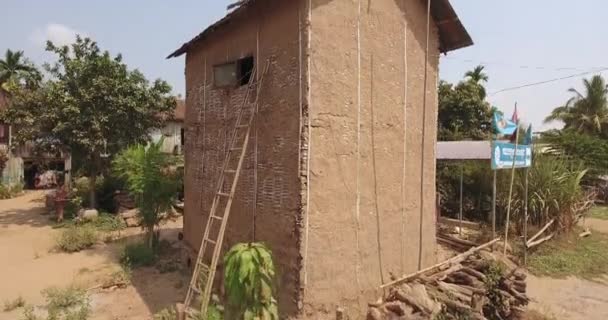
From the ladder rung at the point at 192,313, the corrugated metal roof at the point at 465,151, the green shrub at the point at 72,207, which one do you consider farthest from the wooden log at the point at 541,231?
the green shrub at the point at 72,207

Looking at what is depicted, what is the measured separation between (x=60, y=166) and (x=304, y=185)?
2927cm

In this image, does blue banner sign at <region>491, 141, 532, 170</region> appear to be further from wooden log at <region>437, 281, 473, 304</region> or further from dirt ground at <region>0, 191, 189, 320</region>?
dirt ground at <region>0, 191, 189, 320</region>

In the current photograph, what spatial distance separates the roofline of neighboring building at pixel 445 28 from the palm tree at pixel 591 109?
2630 cm

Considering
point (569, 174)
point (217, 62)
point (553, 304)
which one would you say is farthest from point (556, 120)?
point (217, 62)

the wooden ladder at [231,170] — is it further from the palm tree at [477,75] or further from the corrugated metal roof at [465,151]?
the palm tree at [477,75]

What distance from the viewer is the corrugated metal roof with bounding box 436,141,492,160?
1254 centimetres

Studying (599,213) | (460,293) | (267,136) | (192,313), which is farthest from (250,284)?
(599,213)

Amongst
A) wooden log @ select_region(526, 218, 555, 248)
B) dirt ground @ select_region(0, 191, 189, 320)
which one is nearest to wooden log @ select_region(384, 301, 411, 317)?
dirt ground @ select_region(0, 191, 189, 320)

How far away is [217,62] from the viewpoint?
806 cm

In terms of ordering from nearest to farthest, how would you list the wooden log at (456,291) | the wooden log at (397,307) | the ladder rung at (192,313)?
the ladder rung at (192,313) → the wooden log at (397,307) → the wooden log at (456,291)

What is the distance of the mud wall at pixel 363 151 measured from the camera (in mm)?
5703

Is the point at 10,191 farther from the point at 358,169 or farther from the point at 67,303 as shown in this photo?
the point at 358,169

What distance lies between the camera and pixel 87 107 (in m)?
15.2

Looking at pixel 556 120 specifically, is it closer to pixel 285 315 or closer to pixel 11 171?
pixel 285 315
